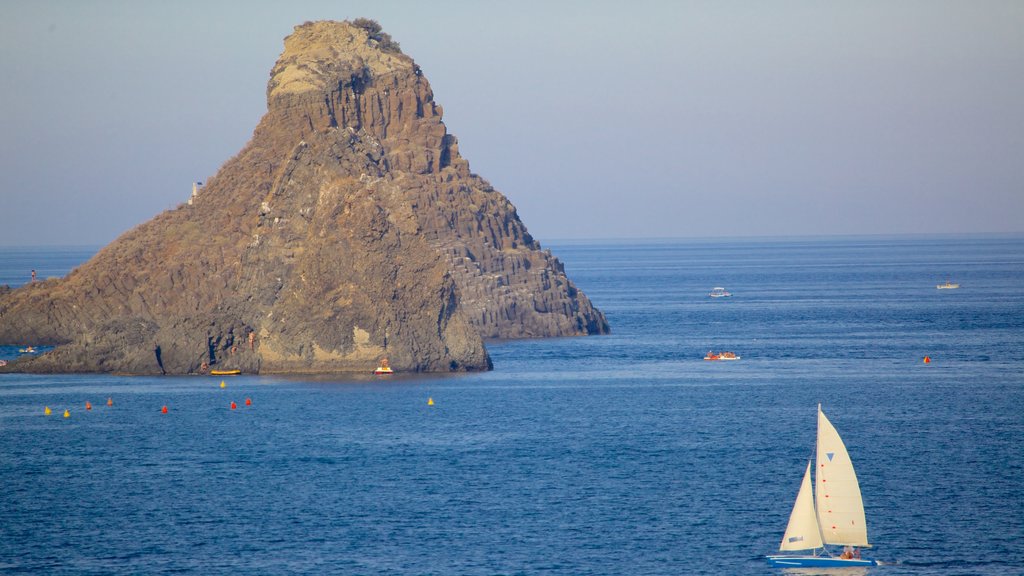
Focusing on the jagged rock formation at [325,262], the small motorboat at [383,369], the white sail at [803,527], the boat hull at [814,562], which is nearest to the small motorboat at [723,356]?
the jagged rock formation at [325,262]

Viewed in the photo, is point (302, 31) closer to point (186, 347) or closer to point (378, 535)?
point (186, 347)

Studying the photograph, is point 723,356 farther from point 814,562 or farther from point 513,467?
point 814,562

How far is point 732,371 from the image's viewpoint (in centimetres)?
12875

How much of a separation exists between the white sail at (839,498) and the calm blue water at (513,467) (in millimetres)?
1865

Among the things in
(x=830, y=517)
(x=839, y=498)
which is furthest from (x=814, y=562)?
(x=839, y=498)

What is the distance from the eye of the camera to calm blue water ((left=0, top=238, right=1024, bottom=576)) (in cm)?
6412

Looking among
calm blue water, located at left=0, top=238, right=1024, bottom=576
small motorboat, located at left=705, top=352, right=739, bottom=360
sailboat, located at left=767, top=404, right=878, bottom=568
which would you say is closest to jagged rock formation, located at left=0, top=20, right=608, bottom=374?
calm blue water, located at left=0, top=238, right=1024, bottom=576

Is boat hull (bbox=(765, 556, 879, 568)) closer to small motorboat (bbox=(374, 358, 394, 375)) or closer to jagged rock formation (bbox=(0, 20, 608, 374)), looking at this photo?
small motorboat (bbox=(374, 358, 394, 375))

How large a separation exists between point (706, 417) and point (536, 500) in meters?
29.8

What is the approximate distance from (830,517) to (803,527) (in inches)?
48.1

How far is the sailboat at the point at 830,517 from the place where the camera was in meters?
60.5

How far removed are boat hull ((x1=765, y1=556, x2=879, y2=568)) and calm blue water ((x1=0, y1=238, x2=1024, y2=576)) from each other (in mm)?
802

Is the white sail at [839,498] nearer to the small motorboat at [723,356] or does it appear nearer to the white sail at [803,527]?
the white sail at [803,527]

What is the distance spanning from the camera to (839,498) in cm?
6078
